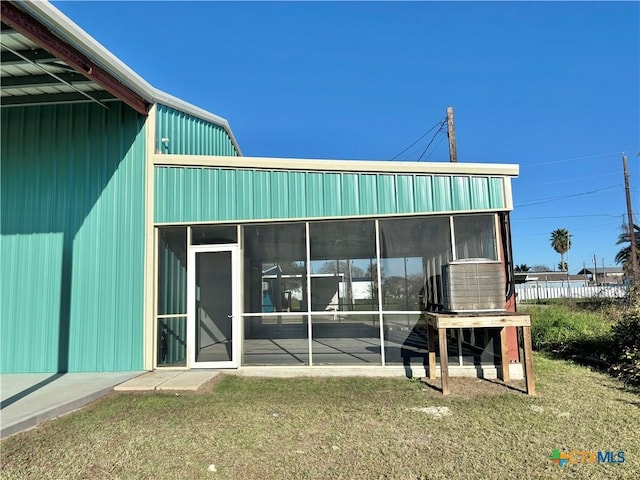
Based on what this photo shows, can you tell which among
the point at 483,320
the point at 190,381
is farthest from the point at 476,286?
the point at 190,381

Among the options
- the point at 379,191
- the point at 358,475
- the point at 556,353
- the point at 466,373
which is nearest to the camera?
the point at 358,475

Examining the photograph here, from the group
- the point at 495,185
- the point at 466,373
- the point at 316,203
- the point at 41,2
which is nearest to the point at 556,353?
the point at 466,373

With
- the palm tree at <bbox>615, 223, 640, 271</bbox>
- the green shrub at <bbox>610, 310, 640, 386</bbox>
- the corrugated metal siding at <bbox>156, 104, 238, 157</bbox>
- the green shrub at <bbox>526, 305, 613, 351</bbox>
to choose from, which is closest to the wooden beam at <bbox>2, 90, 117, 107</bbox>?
the corrugated metal siding at <bbox>156, 104, 238, 157</bbox>

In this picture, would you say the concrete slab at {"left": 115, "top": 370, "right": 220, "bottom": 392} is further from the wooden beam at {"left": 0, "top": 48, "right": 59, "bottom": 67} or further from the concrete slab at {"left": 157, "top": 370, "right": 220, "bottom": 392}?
the wooden beam at {"left": 0, "top": 48, "right": 59, "bottom": 67}

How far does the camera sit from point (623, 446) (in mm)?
3693

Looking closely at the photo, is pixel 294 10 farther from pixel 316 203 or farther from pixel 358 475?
pixel 358 475

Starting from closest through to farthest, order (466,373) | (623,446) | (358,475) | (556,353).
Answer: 1. (358,475)
2. (623,446)
3. (466,373)
4. (556,353)

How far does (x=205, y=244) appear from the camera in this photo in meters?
7.26

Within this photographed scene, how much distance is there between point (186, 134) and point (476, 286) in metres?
6.57

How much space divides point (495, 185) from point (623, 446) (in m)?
4.04

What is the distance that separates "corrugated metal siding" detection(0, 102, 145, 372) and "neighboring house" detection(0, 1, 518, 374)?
0.02 metres

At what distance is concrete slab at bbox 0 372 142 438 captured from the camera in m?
4.43

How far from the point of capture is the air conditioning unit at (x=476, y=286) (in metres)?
5.77

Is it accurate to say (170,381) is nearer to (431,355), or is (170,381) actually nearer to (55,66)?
(431,355)
